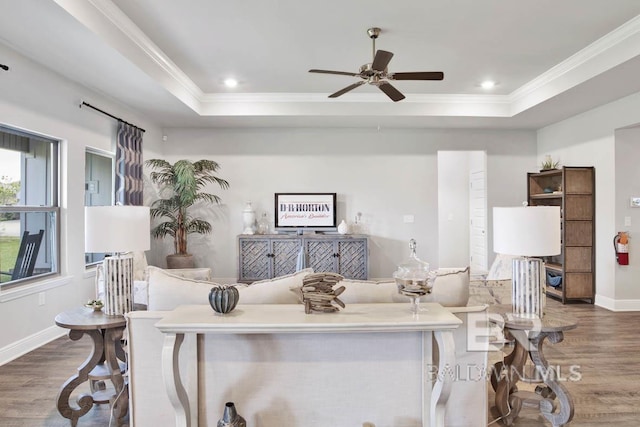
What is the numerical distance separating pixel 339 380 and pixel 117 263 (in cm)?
144

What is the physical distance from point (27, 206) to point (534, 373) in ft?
14.4

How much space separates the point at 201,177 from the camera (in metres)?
5.83

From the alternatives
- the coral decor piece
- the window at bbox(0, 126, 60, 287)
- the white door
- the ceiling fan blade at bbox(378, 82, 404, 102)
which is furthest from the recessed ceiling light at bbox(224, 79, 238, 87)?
the white door

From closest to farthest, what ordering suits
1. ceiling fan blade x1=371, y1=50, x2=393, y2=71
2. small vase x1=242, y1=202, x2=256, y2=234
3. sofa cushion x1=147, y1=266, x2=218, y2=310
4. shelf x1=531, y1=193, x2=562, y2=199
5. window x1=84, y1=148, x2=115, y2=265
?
sofa cushion x1=147, y1=266, x2=218, y2=310 → ceiling fan blade x1=371, y1=50, x2=393, y2=71 → window x1=84, y1=148, x2=115, y2=265 → shelf x1=531, y1=193, x2=562, y2=199 → small vase x1=242, y1=202, x2=256, y2=234

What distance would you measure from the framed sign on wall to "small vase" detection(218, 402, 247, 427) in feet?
14.4

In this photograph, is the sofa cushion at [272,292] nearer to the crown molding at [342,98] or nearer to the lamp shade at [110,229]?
the lamp shade at [110,229]

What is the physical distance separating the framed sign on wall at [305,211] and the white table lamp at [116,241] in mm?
3847

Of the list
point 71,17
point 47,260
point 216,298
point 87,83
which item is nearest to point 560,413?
point 216,298

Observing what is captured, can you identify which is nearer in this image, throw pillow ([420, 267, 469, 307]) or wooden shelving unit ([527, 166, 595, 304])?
throw pillow ([420, 267, 469, 307])

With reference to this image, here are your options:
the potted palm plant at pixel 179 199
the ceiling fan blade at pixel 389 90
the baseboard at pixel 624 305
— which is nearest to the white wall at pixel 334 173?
the potted palm plant at pixel 179 199

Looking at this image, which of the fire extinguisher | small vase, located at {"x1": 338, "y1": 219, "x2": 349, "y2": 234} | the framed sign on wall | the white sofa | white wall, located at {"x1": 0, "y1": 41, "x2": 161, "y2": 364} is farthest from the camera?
the framed sign on wall

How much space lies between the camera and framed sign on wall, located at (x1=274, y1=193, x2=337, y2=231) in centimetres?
608

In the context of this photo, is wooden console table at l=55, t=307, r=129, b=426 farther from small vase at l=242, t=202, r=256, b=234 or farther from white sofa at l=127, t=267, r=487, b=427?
small vase at l=242, t=202, r=256, b=234

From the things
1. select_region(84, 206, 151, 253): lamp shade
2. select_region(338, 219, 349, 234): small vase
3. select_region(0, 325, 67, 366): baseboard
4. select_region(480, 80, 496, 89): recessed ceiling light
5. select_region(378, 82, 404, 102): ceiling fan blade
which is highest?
select_region(480, 80, 496, 89): recessed ceiling light
